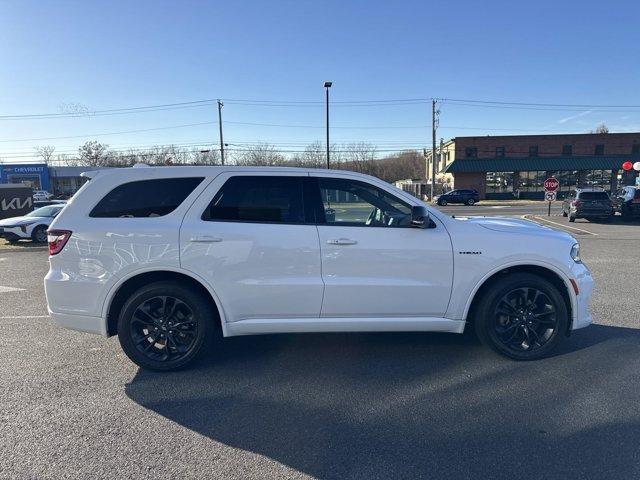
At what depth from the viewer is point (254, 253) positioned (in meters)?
3.85

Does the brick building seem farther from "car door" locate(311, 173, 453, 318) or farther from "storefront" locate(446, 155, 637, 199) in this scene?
"car door" locate(311, 173, 453, 318)

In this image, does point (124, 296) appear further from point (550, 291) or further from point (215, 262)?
point (550, 291)

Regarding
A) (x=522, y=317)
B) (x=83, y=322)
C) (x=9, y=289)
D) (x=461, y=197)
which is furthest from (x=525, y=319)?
(x=461, y=197)

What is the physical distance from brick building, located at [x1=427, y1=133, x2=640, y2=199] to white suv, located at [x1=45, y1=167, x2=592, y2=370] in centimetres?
4803

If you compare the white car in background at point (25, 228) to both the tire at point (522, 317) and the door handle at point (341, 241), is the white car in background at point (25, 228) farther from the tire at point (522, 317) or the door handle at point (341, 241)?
the tire at point (522, 317)

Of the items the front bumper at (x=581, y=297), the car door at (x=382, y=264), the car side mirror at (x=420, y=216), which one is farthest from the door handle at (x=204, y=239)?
the front bumper at (x=581, y=297)

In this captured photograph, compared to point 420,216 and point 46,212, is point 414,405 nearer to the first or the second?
point 420,216

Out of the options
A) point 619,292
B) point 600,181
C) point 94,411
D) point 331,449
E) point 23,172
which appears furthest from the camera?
point 23,172

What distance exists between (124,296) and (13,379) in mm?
1243

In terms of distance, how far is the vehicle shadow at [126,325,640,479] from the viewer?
2.71 m

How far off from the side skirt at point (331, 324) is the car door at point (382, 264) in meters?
0.06

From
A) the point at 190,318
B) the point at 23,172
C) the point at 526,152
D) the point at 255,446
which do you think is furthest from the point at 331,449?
the point at 23,172

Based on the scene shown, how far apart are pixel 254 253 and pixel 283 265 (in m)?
0.28

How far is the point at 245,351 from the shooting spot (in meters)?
4.55
